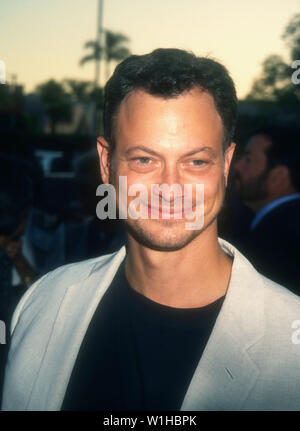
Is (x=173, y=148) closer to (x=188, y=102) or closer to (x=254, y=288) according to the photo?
(x=188, y=102)

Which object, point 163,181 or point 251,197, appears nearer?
point 163,181

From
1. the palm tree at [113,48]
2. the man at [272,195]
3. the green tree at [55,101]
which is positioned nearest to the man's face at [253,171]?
the man at [272,195]

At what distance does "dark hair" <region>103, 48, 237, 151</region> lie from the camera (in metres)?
2.14

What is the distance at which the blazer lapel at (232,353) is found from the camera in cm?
194

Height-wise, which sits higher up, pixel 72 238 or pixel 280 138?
pixel 280 138

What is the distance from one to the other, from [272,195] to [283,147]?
0.56 metres

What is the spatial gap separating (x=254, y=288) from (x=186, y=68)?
1024mm

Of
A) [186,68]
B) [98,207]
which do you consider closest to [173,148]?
[186,68]

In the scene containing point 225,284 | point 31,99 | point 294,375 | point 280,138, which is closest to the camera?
point 294,375

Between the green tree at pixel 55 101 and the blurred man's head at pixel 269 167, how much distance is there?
74193 mm

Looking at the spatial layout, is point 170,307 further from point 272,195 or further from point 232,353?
point 272,195

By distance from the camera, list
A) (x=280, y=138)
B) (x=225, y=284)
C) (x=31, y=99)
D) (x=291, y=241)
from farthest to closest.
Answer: (x=31, y=99)
(x=280, y=138)
(x=291, y=241)
(x=225, y=284)

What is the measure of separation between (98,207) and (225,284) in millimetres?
2556

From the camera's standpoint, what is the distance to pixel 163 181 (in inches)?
84.4
